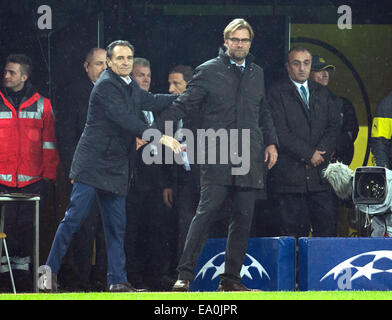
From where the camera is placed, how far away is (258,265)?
813 centimetres

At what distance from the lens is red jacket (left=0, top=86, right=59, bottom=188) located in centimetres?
913

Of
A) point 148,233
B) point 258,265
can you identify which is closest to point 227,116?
point 258,265

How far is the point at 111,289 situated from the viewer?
7.84 metres

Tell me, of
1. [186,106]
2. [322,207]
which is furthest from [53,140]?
[322,207]

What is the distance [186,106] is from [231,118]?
1.19 feet

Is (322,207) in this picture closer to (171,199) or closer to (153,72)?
(171,199)

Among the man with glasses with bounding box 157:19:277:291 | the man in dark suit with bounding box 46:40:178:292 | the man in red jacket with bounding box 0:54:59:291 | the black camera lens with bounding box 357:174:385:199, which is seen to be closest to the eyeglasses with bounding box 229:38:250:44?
the man with glasses with bounding box 157:19:277:291

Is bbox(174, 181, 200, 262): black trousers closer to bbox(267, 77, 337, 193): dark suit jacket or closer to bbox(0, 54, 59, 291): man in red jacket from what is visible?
bbox(267, 77, 337, 193): dark suit jacket

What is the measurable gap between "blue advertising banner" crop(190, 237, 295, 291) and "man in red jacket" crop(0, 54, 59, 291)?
168 cm

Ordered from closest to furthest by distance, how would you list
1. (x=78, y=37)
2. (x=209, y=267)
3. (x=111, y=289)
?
(x=111, y=289), (x=209, y=267), (x=78, y=37)

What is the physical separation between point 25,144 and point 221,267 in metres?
2.12

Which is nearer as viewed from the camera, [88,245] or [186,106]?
[186,106]

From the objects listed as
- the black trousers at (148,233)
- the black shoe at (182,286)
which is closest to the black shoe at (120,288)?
the black shoe at (182,286)

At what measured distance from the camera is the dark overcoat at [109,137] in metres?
7.88
